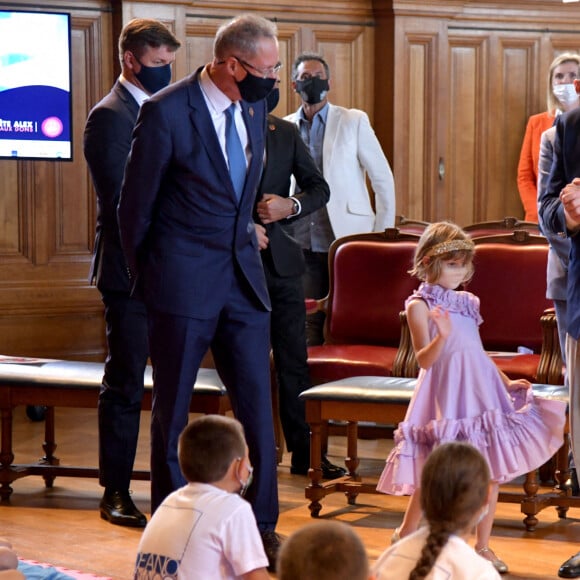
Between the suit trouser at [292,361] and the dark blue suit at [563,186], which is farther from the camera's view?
the suit trouser at [292,361]

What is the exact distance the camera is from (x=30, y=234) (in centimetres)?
759

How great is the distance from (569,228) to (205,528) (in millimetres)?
1580

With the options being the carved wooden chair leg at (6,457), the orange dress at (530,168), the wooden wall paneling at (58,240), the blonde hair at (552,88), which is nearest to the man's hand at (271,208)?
the carved wooden chair leg at (6,457)

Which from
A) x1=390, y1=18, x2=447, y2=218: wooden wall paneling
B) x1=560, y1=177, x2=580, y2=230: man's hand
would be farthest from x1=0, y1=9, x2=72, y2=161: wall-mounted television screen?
x1=560, y1=177, x2=580, y2=230: man's hand

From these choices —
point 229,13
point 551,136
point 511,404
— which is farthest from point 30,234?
point 511,404

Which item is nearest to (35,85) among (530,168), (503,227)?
(503,227)

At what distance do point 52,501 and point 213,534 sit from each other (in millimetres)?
2508

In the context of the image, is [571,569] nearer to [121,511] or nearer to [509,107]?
[121,511]

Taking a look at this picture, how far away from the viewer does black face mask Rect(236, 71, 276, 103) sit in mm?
3625

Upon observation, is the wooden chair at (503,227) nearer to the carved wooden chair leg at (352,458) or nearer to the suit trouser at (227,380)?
the carved wooden chair leg at (352,458)

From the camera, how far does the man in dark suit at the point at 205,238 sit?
3.66m

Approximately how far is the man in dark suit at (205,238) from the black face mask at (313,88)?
243cm

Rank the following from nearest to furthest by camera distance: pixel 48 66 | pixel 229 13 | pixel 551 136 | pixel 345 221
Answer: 1. pixel 551 136
2. pixel 345 221
3. pixel 48 66
4. pixel 229 13

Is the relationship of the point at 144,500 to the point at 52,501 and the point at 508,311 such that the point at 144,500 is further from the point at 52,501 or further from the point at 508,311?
the point at 508,311
